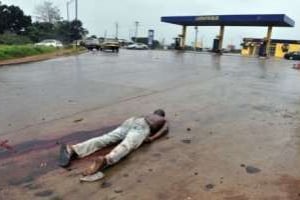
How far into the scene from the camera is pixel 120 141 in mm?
6867

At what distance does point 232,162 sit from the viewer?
6234 mm

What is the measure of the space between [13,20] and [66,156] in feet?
190

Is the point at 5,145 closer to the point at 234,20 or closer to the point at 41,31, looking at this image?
the point at 234,20

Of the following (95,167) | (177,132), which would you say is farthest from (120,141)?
(177,132)

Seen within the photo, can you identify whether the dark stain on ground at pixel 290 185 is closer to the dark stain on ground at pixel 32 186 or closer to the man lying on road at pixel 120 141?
the man lying on road at pixel 120 141

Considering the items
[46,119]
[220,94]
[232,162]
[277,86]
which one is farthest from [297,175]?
[277,86]

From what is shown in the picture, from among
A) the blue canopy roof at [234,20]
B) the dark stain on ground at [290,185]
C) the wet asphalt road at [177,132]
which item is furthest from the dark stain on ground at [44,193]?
the blue canopy roof at [234,20]

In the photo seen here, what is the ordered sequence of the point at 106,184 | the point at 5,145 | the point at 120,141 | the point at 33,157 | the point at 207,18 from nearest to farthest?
1. the point at 106,184
2. the point at 33,157
3. the point at 120,141
4. the point at 5,145
5. the point at 207,18

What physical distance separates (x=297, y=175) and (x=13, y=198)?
3.82 meters

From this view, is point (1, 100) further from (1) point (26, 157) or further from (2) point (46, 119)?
(1) point (26, 157)

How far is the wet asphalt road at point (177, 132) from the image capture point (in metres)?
5.41

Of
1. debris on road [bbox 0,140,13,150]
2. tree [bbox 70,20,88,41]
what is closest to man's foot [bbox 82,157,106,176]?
debris on road [bbox 0,140,13,150]

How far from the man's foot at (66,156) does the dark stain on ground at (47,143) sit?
0.84 m

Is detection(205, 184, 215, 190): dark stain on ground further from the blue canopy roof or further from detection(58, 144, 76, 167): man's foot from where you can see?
the blue canopy roof
